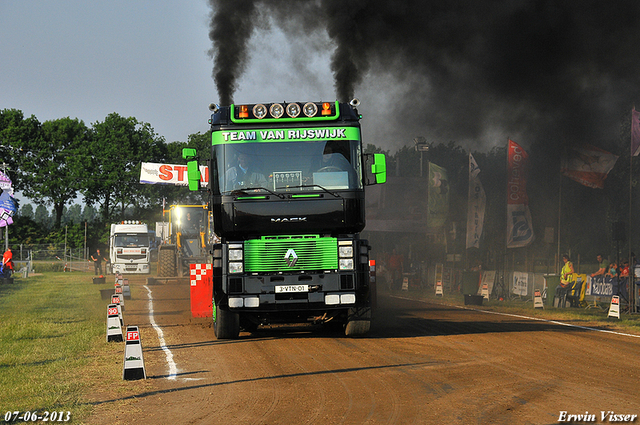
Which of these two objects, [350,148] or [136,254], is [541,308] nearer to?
[350,148]

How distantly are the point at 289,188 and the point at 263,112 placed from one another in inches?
58.0

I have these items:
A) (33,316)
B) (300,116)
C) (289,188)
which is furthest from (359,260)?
(33,316)

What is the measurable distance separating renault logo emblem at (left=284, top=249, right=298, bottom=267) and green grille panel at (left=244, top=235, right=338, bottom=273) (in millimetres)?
17

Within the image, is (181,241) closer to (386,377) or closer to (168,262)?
(168,262)

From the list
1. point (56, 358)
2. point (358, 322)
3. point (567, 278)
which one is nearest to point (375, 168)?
point (358, 322)

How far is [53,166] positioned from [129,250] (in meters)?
35.1

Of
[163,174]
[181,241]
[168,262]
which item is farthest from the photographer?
[163,174]

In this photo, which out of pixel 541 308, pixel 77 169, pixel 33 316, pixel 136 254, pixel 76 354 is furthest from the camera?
pixel 77 169

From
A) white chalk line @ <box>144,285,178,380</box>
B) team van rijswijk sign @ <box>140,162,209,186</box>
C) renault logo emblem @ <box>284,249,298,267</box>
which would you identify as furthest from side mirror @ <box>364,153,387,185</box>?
team van rijswijk sign @ <box>140,162,209,186</box>

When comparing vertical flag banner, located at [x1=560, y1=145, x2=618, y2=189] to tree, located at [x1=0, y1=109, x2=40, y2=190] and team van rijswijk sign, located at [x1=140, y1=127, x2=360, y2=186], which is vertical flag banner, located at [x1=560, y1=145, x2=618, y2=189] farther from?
tree, located at [x1=0, y1=109, x2=40, y2=190]

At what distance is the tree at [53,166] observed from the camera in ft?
241

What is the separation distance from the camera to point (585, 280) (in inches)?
892

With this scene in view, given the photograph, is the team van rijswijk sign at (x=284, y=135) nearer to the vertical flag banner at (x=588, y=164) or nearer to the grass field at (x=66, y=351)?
the grass field at (x=66, y=351)

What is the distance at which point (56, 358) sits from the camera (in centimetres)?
1127
